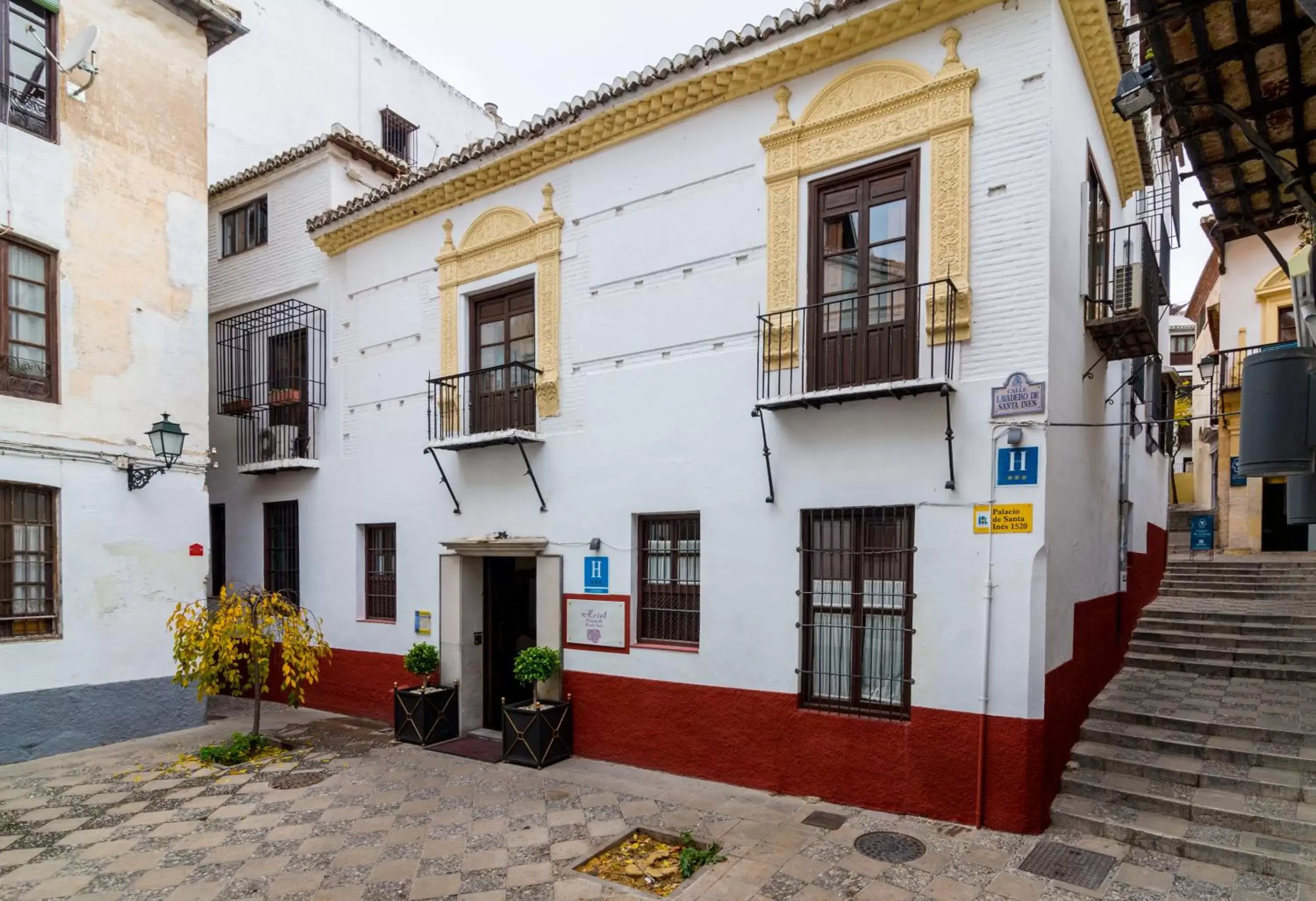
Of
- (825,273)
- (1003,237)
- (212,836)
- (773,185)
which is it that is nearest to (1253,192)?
(1003,237)

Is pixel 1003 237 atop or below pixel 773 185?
below

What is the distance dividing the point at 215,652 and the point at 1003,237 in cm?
845

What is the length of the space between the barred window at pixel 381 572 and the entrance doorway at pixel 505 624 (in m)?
1.47

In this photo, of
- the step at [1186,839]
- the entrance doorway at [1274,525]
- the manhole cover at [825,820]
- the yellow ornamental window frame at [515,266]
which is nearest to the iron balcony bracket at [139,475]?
the yellow ornamental window frame at [515,266]

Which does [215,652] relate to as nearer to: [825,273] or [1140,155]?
[825,273]

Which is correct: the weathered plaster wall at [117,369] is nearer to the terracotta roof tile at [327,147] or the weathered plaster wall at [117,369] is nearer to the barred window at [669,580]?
the terracotta roof tile at [327,147]

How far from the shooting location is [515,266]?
8.62 m

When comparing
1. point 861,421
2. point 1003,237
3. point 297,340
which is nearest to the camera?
point 1003,237

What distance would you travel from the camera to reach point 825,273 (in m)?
6.68

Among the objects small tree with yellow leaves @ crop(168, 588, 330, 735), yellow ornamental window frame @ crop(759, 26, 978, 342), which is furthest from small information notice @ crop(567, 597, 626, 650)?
yellow ornamental window frame @ crop(759, 26, 978, 342)

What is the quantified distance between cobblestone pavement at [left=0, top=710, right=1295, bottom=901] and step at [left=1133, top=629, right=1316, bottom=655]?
190 inches

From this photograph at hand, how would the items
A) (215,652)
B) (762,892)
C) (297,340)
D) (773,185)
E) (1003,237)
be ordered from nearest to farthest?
(762,892), (1003,237), (773,185), (215,652), (297,340)

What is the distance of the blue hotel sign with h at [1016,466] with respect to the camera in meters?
5.62

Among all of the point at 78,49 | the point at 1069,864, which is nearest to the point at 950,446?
the point at 1069,864
